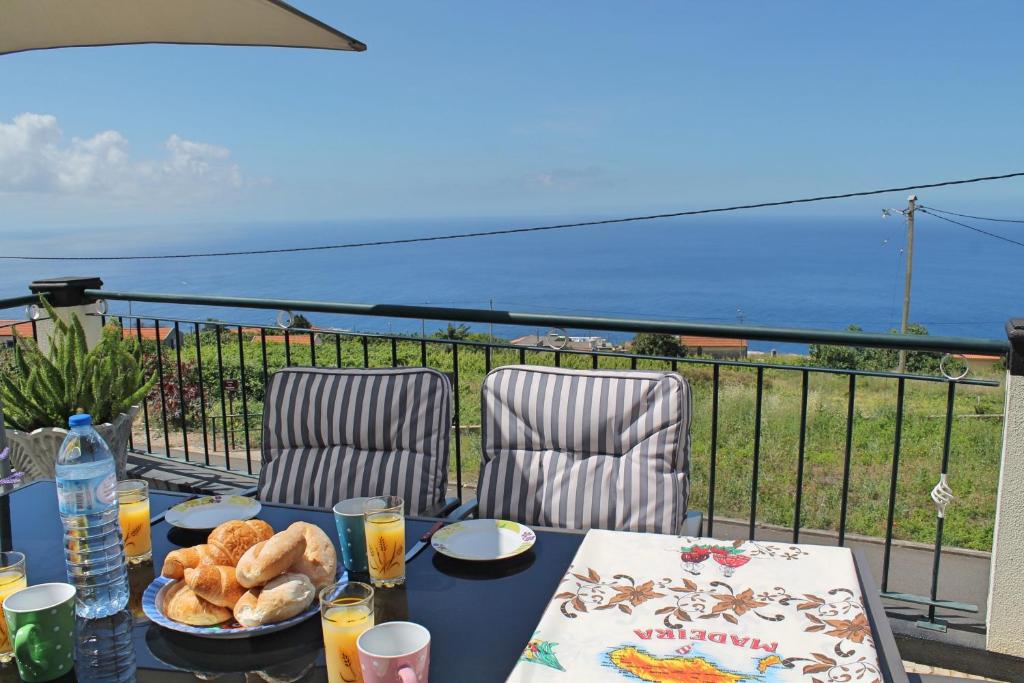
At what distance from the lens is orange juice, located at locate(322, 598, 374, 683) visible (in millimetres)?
972

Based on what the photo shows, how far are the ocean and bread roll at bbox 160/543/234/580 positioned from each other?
60039 millimetres

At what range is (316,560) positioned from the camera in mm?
1225

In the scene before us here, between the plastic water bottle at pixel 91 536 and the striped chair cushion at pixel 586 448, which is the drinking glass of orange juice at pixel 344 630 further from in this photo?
the striped chair cushion at pixel 586 448

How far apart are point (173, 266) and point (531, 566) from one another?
107716mm

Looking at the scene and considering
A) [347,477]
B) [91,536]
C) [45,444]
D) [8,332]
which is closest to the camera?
[91,536]

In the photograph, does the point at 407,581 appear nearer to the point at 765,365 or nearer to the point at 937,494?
the point at 765,365

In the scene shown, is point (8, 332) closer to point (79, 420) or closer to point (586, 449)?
point (79, 420)

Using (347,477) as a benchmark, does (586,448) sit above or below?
above

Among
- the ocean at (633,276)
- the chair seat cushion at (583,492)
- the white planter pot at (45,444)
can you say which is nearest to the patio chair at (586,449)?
the chair seat cushion at (583,492)

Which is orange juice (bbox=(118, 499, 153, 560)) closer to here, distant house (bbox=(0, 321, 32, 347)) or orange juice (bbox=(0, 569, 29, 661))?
orange juice (bbox=(0, 569, 29, 661))

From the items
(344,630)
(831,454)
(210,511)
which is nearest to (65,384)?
(210,511)

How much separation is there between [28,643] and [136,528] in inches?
17.8

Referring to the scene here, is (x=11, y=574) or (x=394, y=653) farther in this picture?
(x=11, y=574)

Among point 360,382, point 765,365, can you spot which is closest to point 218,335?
point 360,382
